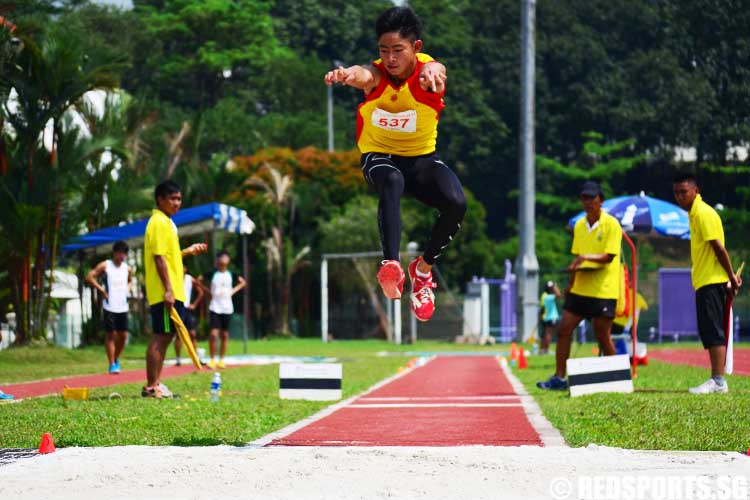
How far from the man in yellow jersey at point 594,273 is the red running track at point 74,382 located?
5778mm

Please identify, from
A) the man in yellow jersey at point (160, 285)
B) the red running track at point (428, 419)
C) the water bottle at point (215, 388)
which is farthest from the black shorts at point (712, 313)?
the man in yellow jersey at point (160, 285)

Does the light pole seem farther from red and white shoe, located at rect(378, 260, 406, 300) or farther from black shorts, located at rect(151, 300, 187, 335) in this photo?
red and white shoe, located at rect(378, 260, 406, 300)

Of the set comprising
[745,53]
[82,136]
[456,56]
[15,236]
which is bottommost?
[15,236]

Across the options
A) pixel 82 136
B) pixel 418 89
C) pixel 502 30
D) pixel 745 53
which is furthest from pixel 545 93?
pixel 418 89

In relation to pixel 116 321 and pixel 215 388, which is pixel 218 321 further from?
pixel 215 388

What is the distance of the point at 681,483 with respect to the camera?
571cm

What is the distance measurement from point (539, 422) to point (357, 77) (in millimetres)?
3563

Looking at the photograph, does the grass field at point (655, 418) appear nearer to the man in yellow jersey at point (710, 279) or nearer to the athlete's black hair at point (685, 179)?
the man in yellow jersey at point (710, 279)

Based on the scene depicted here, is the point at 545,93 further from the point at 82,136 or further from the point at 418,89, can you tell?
the point at 418,89

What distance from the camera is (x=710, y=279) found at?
11820 mm

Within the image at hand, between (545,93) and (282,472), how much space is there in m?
56.5

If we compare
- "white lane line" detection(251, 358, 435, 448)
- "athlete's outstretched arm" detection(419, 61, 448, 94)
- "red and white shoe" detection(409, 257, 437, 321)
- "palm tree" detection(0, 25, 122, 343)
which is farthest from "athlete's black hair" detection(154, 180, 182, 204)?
"palm tree" detection(0, 25, 122, 343)

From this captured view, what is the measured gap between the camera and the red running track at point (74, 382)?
45.8 ft

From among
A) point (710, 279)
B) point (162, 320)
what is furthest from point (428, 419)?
point (710, 279)
